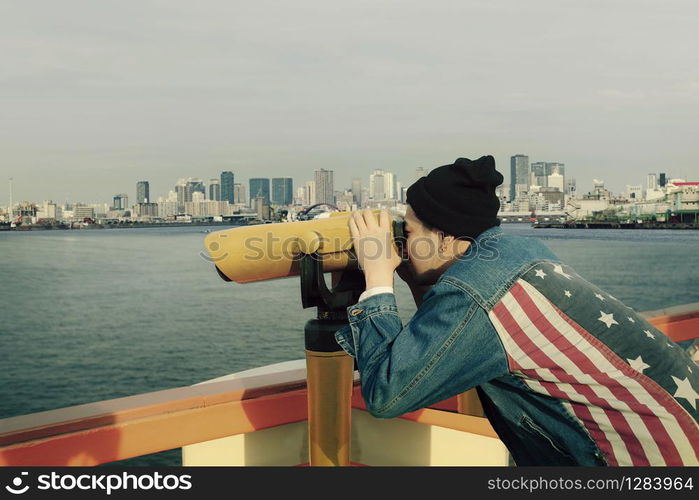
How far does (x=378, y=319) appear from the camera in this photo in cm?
129

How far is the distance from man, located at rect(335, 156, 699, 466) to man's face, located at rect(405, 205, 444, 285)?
14cm

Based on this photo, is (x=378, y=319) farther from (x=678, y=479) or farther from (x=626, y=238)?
(x=626, y=238)

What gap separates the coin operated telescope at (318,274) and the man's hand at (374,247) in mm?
35

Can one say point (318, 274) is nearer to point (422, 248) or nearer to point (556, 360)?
point (422, 248)

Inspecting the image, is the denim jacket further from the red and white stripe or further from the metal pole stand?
the metal pole stand

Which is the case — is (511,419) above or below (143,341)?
above

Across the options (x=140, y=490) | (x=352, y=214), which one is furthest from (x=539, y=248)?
(x=140, y=490)

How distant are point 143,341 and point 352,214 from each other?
3006cm

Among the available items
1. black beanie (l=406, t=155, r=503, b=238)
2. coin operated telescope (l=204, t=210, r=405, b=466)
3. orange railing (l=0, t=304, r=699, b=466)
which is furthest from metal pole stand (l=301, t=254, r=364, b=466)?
black beanie (l=406, t=155, r=503, b=238)

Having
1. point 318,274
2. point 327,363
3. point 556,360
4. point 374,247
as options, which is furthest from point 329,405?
point 556,360

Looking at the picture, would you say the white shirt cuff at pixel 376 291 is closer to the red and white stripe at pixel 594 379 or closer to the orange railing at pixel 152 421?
the red and white stripe at pixel 594 379

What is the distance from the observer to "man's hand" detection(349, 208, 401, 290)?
1381mm

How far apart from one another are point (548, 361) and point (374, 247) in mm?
432

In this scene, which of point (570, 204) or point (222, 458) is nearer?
point (222, 458)
